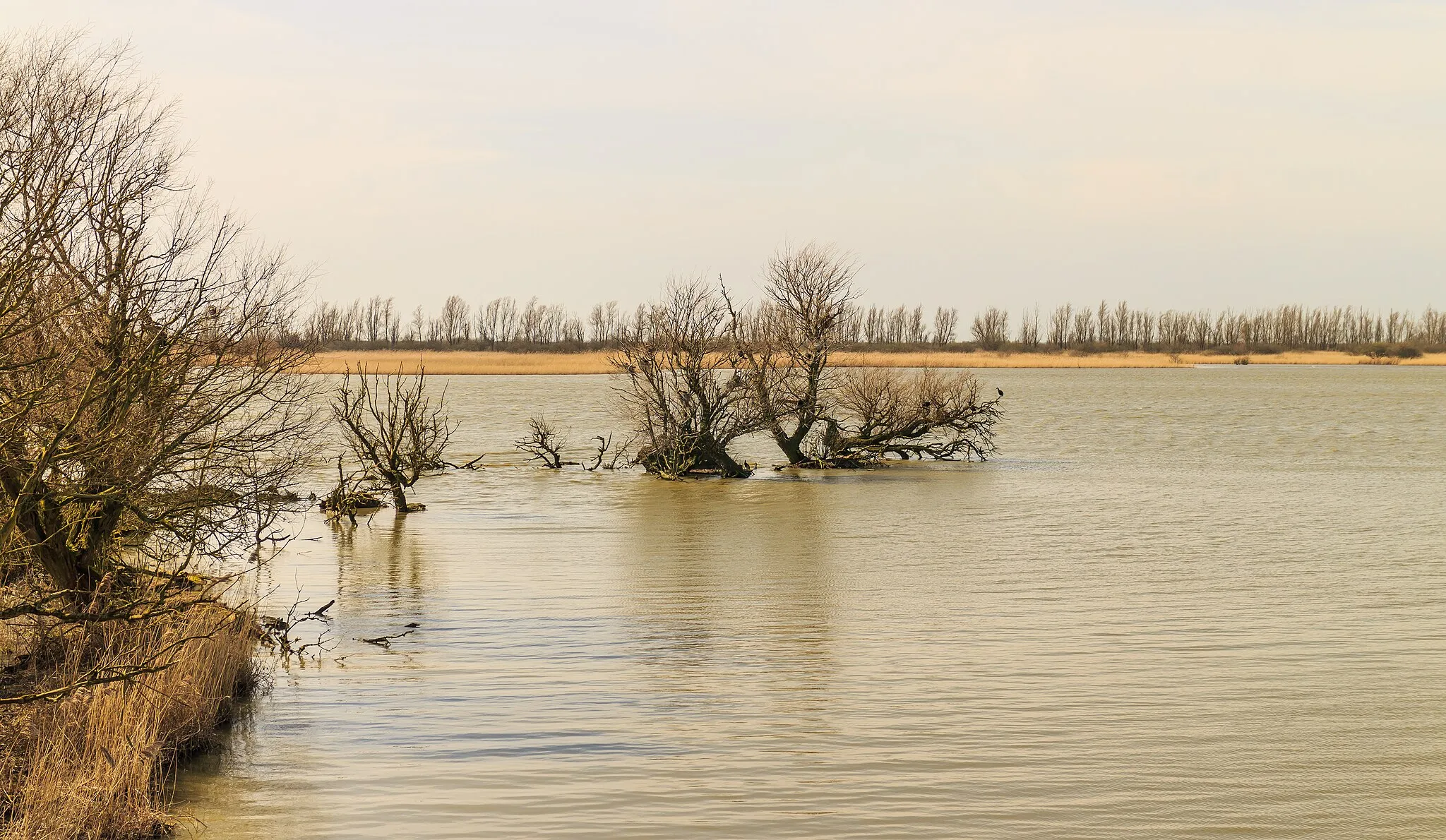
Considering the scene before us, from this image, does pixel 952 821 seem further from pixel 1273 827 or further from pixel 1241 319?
pixel 1241 319

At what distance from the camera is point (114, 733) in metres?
7.58

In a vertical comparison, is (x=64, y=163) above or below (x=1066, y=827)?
above

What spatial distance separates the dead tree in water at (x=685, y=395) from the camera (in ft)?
93.1

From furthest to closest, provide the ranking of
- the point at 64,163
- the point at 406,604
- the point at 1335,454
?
the point at 1335,454, the point at 406,604, the point at 64,163

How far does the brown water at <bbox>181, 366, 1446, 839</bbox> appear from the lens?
302 inches

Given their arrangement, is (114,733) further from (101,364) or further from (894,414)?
(894,414)

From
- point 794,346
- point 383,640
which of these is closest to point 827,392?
point 794,346

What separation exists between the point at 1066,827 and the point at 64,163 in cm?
694

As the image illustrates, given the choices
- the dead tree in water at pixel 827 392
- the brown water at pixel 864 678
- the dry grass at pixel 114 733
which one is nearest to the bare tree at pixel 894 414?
the dead tree in water at pixel 827 392

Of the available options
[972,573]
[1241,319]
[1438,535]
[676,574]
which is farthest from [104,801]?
[1241,319]

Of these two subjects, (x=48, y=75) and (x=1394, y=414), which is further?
(x=1394, y=414)

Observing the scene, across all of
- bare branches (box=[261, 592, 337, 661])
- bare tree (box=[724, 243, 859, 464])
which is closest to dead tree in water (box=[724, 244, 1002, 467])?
bare tree (box=[724, 243, 859, 464])

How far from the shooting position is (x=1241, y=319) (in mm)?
152500

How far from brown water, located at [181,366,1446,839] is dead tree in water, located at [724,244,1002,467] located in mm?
6470
